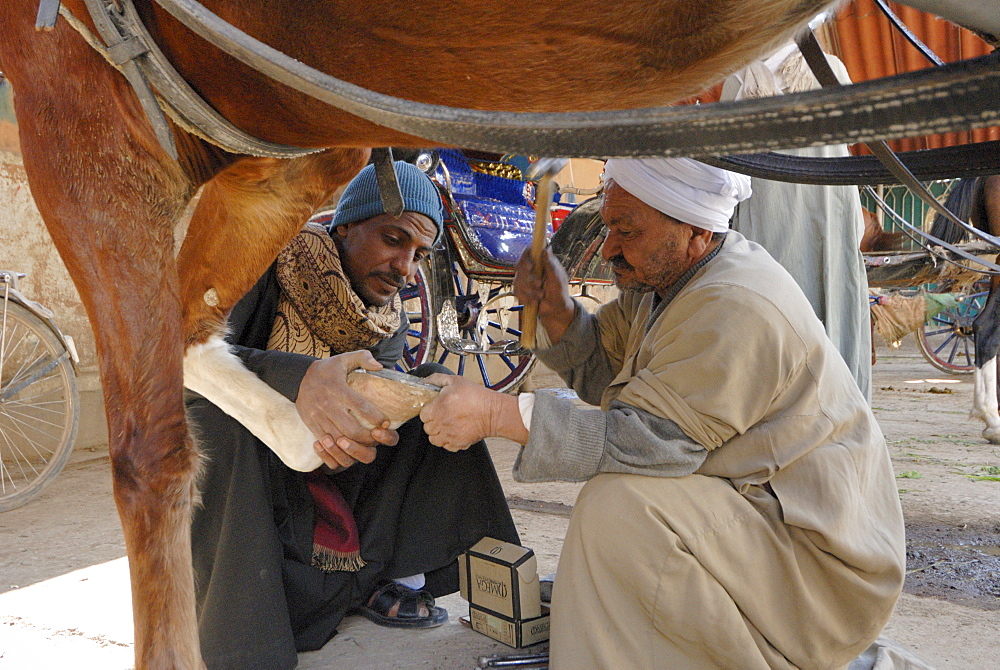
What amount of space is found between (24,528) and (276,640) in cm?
184

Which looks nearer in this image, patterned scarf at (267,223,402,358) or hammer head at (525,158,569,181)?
hammer head at (525,158,569,181)

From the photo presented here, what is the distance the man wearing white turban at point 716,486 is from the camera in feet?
3.92

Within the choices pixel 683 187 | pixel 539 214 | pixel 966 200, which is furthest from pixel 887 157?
pixel 966 200

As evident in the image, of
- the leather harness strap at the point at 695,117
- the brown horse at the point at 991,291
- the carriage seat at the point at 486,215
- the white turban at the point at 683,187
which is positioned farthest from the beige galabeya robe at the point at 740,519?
the brown horse at the point at 991,291

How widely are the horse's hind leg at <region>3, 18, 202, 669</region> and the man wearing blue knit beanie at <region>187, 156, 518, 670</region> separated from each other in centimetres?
32

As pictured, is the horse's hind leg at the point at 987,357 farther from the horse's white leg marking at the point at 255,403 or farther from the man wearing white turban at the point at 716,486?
the horse's white leg marking at the point at 255,403

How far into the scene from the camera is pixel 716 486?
1254 millimetres

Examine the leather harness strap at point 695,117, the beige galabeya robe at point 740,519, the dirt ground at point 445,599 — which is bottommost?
the dirt ground at point 445,599

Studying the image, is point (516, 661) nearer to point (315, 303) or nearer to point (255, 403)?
point (255, 403)

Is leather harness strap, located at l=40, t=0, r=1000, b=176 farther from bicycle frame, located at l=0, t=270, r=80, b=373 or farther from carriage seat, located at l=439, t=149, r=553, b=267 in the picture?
carriage seat, located at l=439, t=149, r=553, b=267

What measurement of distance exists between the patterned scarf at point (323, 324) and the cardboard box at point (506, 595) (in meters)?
0.33

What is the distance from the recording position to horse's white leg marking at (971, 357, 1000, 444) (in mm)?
4746

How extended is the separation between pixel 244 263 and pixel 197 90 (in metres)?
0.45

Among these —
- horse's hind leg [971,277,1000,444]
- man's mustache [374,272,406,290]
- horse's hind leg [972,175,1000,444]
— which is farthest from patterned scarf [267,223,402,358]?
horse's hind leg [971,277,1000,444]
